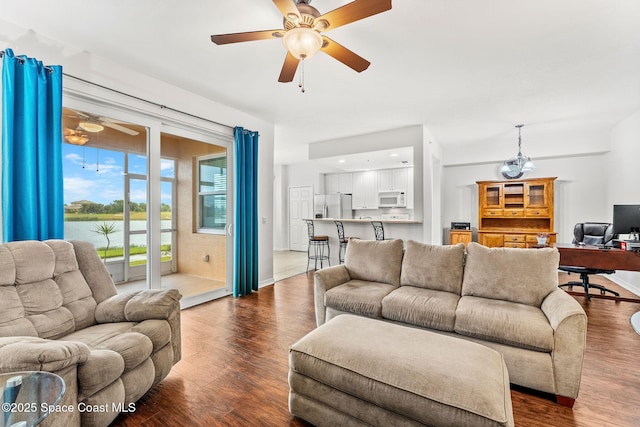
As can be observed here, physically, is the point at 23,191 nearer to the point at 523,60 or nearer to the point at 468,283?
the point at 468,283

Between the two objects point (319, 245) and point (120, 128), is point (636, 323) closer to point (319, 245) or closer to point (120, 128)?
point (120, 128)

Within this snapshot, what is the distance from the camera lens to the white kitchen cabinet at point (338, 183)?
8.48 meters

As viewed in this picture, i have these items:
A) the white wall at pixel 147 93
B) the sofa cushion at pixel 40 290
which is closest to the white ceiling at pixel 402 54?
the white wall at pixel 147 93

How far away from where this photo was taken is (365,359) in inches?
59.5

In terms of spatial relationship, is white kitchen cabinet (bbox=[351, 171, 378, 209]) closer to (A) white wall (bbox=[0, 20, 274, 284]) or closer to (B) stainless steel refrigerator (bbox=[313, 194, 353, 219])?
(B) stainless steel refrigerator (bbox=[313, 194, 353, 219])

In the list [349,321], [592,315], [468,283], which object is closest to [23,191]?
[349,321]

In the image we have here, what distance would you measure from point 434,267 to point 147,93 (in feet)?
11.8

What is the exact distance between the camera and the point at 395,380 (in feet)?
4.55

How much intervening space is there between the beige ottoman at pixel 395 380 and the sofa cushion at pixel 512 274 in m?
1.00

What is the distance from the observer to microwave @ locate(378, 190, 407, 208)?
7648mm

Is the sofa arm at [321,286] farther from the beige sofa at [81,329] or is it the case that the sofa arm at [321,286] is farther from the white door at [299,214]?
the white door at [299,214]

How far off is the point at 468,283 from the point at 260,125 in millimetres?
3789

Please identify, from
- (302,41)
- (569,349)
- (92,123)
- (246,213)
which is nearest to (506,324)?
(569,349)

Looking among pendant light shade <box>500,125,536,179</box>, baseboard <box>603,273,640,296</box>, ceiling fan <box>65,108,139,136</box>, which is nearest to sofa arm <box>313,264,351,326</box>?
ceiling fan <box>65,108,139,136</box>
